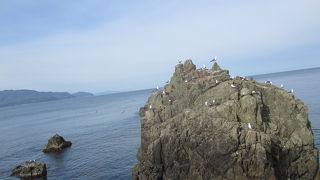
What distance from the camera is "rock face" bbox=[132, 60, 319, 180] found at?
42719mm

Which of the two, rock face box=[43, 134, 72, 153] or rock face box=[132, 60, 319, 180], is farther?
rock face box=[43, 134, 72, 153]

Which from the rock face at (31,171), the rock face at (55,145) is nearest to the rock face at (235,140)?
the rock face at (31,171)

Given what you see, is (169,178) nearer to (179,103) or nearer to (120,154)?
(179,103)

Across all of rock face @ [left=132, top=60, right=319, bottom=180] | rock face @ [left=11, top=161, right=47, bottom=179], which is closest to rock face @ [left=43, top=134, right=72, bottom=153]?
rock face @ [left=11, top=161, right=47, bottom=179]

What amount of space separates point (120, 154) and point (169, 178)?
2820cm

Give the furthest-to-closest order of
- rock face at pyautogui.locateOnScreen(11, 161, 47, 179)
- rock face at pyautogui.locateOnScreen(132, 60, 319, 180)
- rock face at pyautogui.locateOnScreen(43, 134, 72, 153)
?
rock face at pyautogui.locateOnScreen(43, 134, 72, 153) → rock face at pyautogui.locateOnScreen(11, 161, 47, 179) → rock face at pyautogui.locateOnScreen(132, 60, 319, 180)

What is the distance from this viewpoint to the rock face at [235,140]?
4272 centimetres

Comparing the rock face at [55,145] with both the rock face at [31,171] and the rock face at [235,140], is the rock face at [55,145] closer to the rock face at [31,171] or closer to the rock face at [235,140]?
the rock face at [31,171]

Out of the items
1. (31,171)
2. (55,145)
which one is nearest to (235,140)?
(31,171)

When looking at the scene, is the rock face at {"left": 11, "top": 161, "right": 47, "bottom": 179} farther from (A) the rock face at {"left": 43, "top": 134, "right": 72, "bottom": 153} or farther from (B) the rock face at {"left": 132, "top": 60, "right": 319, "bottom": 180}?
(B) the rock face at {"left": 132, "top": 60, "right": 319, "bottom": 180}

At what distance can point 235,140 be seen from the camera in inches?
1686

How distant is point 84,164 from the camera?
6950 centimetres

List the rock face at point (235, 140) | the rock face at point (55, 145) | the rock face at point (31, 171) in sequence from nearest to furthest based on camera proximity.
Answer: the rock face at point (235, 140)
the rock face at point (31, 171)
the rock face at point (55, 145)

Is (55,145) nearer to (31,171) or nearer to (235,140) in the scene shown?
(31,171)
